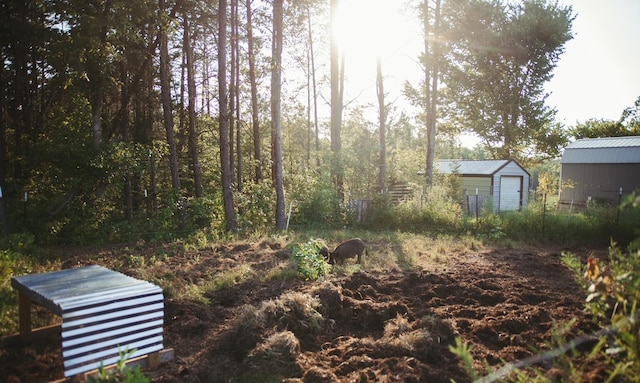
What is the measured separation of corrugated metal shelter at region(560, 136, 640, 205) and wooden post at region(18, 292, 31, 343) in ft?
68.3

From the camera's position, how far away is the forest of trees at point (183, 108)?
12.0 meters

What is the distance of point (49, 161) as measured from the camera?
11969 mm

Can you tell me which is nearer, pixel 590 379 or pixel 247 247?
pixel 590 379

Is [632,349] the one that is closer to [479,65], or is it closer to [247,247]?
[247,247]

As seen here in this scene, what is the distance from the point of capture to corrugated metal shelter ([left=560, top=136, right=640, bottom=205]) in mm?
19547

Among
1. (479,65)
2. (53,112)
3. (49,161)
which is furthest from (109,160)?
(479,65)

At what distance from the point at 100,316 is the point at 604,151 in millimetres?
23867

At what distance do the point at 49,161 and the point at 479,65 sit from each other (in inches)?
911

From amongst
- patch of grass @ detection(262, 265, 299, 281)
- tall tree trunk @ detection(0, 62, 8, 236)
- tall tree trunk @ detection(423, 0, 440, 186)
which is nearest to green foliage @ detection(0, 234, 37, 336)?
tall tree trunk @ detection(0, 62, 8, 236)

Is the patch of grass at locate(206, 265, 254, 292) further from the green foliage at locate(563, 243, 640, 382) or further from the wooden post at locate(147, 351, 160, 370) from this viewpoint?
the green foliage at locate(563, 243, 640, 382)

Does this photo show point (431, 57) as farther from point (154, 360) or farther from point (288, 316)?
point (154, 360)

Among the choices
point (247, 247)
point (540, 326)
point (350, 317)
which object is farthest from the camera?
point (247, 247)

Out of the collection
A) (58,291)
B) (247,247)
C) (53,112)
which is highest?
(53,112)

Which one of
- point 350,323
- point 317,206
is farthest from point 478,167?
point 350,323
